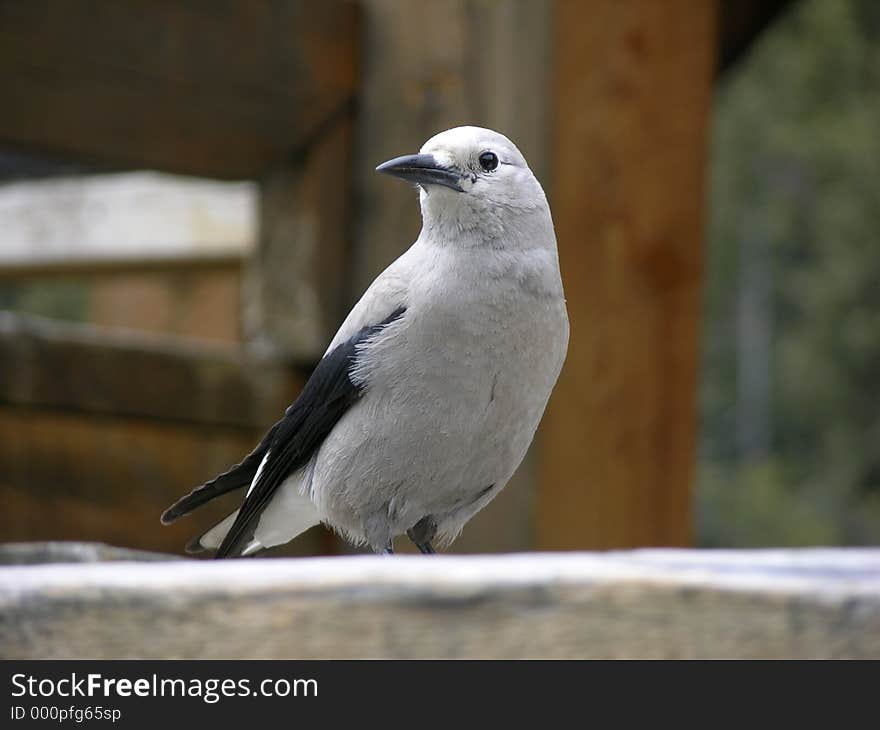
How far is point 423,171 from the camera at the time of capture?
1.57 metres

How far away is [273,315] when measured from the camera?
2.72 metres

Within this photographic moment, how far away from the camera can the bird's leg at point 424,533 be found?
178 cm

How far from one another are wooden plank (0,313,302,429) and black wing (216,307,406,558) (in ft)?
2.78

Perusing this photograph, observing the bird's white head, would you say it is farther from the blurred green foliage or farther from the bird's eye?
the blurred green foliage

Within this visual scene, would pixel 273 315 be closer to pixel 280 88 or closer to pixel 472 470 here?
pixel 280 88

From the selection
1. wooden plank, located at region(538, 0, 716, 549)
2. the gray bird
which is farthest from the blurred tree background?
the gray bird

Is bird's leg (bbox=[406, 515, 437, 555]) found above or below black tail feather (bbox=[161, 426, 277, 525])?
below

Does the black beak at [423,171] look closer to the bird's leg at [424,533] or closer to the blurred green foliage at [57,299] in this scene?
the bird's leg at [424,533]

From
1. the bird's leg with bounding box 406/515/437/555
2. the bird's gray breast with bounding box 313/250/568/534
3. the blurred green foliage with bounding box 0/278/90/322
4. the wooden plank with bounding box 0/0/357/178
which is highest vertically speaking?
the wooden plank with bounding box 0/0/357/178

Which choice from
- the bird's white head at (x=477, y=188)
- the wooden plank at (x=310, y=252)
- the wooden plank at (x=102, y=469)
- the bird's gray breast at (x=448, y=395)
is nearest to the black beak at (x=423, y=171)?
the bird's white head at (x=477, y=188)

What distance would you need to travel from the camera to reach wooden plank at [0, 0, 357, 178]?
7.99 feet
